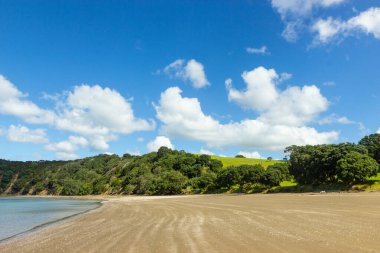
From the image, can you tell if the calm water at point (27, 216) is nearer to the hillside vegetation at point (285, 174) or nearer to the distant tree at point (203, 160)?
the hillside vegetation at point (285, 174)

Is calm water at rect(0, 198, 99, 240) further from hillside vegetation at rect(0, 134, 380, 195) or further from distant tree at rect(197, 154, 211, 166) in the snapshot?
distant tree at rect(197, 154, 211, 166)

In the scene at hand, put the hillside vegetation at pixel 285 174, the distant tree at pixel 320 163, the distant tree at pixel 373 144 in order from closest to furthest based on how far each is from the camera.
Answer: the hillside vegetation at pixel 285 174, the distant tree at pixel 320 163, the distant tree at pixel 373 144

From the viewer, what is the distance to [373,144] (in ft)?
355

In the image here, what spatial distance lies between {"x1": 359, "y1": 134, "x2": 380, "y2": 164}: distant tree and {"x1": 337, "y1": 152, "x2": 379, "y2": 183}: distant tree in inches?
891

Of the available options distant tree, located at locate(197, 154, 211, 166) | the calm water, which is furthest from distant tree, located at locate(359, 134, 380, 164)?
the calm water

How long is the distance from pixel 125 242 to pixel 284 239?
7.70 metres

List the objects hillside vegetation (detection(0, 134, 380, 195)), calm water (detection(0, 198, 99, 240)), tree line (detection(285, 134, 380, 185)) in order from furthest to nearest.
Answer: hillside vegetation (detection(0, 134, 380, 195)) → tree line (detection(285, 134, 380, 185)) → calm water (detection(0, 198, 99, 240))

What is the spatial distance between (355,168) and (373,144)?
35.0m

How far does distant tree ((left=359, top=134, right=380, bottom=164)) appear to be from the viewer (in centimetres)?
10222

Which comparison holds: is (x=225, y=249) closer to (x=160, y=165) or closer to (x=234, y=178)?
(x=234, y=178)

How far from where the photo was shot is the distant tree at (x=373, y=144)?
10222 cm

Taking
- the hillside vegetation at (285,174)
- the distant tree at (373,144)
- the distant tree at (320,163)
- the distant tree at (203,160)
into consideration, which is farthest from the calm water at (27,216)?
the distant tree at (203,160)

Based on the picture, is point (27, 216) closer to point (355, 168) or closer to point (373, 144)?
point (355, 168)

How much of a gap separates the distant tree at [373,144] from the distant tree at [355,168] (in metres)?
22.6
